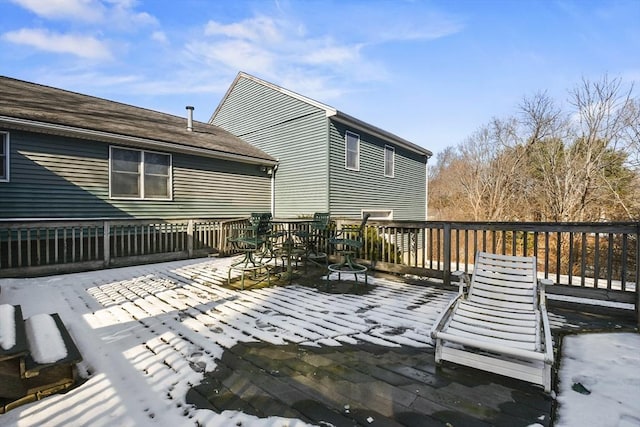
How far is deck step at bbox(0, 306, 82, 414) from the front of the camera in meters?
2.04

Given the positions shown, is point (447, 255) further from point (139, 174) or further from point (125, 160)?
point (125, 160)

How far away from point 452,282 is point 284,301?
2.89m

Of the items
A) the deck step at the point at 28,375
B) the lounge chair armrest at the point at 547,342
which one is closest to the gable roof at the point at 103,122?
the deck step at the point at 28,375

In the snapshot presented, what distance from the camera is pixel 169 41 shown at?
11.8m

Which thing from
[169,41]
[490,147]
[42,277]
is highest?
[169,41]

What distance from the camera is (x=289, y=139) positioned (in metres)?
12.2

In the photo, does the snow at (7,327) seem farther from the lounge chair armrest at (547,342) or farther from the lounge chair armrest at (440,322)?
the lounge chair armrest at (547,342)

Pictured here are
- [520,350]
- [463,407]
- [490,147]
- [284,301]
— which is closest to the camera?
[463,407]

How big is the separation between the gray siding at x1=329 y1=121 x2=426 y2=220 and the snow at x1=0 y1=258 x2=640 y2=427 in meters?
6.24

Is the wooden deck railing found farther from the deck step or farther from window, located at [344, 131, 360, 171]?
window, located at [344, 131, 360, 171]

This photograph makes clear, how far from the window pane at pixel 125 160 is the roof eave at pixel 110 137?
34 centimetres

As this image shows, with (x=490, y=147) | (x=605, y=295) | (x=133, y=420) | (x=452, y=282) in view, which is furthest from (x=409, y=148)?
(x=133, y=420)

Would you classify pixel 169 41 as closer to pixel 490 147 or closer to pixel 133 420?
pixel 133 420

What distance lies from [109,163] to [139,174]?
2.57 feet
